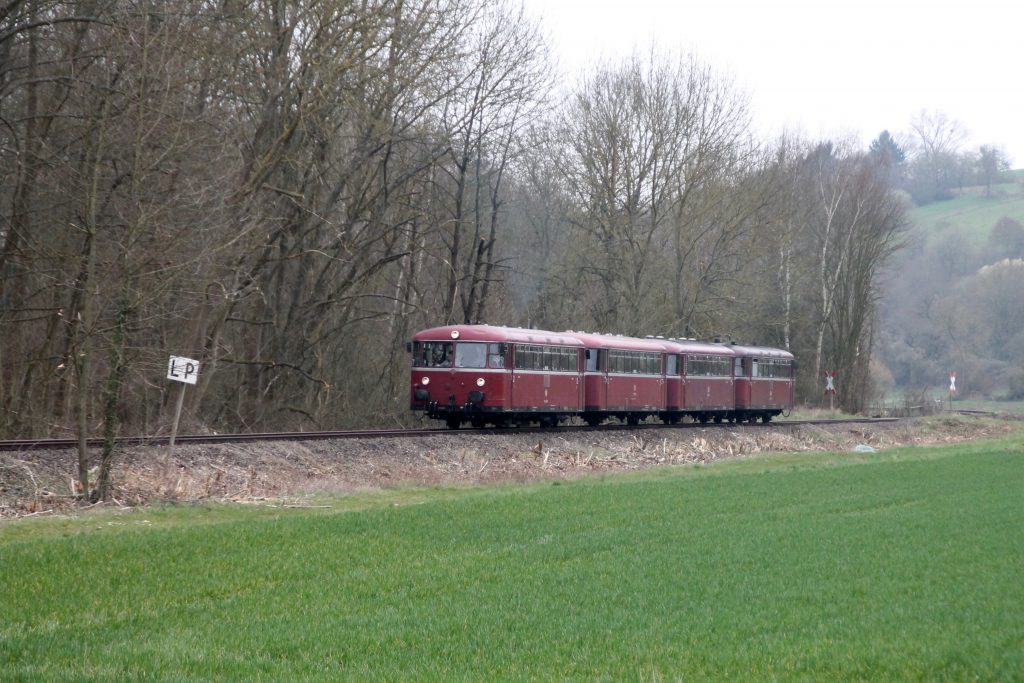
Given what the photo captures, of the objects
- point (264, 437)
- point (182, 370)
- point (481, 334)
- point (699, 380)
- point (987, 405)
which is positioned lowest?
point (264, 437)

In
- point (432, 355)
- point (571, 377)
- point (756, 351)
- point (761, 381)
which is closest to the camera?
point (432, 355)

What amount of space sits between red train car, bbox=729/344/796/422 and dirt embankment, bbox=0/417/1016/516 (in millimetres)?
6010

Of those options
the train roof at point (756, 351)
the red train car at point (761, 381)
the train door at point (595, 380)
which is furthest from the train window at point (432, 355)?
the train roof at point (756, 351)

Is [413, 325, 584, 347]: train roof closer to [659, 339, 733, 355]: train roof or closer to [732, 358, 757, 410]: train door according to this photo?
[659, 339, 733, 355]: train roof

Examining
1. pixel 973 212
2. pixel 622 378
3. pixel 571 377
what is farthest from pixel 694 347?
pixel 973 212

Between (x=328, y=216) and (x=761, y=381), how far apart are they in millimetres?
20668

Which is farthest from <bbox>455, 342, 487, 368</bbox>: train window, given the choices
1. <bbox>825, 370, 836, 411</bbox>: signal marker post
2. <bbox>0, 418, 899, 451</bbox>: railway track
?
<bbox>825, 370, 836, 411</bbox>: signal marker post

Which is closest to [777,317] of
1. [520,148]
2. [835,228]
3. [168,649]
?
[835,228]

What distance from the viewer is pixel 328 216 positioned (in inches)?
1331

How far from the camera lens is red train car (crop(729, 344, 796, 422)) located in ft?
148

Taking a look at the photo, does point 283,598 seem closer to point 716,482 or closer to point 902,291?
point 716,482

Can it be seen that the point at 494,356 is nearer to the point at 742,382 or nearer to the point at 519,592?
the point at 742,382

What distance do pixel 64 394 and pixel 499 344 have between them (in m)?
10.8

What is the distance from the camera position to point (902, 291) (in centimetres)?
11612
